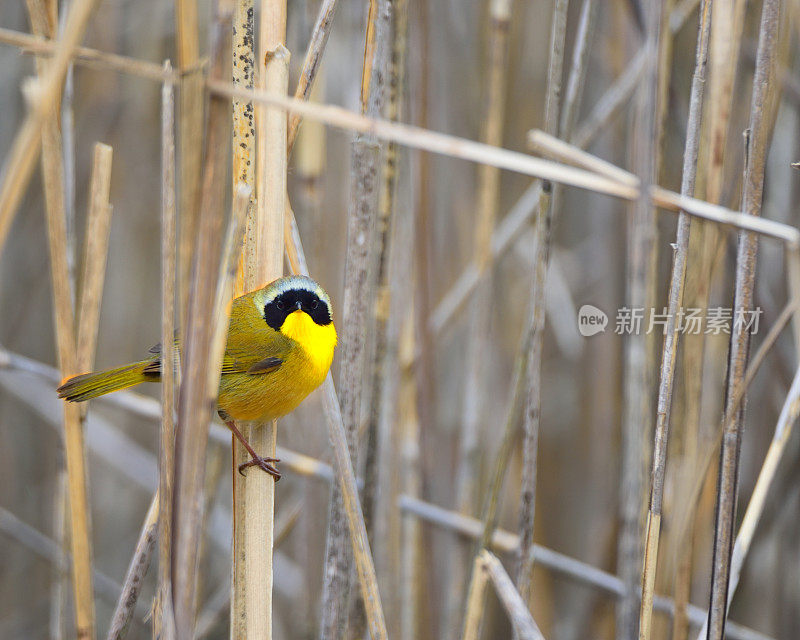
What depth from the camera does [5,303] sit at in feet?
9.11

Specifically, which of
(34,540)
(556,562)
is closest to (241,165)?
(556,562)

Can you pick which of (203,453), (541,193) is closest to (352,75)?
(541,193)

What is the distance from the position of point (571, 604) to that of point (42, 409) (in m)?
1.95

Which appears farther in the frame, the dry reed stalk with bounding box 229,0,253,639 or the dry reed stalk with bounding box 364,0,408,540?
the dry reed stalk with bounding box 364,0,408,540

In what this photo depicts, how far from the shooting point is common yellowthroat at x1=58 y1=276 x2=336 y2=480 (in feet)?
4.84

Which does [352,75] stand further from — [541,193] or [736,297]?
[736,297]

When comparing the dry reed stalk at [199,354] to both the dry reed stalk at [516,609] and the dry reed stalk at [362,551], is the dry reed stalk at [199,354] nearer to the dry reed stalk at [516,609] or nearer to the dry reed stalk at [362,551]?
the dry reed stalk at [362,551]

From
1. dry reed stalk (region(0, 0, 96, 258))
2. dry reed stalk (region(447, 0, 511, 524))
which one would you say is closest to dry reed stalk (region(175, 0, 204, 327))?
dry reed stalk (region(0, 0, 96, 258))

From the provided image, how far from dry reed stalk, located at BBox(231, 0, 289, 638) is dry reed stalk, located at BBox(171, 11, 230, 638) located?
210 mm

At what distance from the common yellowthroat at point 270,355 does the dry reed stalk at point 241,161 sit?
5.7 inches

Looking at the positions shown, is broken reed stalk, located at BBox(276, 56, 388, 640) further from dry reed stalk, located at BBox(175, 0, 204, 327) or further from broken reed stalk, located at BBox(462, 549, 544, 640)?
dry reed stalk, located at BBox(175, 0, 204, 327)

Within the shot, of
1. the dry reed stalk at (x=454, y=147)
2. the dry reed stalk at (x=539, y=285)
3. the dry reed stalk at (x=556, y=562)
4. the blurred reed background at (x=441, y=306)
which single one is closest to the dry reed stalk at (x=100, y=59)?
the blurred reed background at (x=441, y=306)

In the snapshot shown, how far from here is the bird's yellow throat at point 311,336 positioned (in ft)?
5.21

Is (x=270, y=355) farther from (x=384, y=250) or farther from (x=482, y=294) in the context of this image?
(x=482, y=294)
